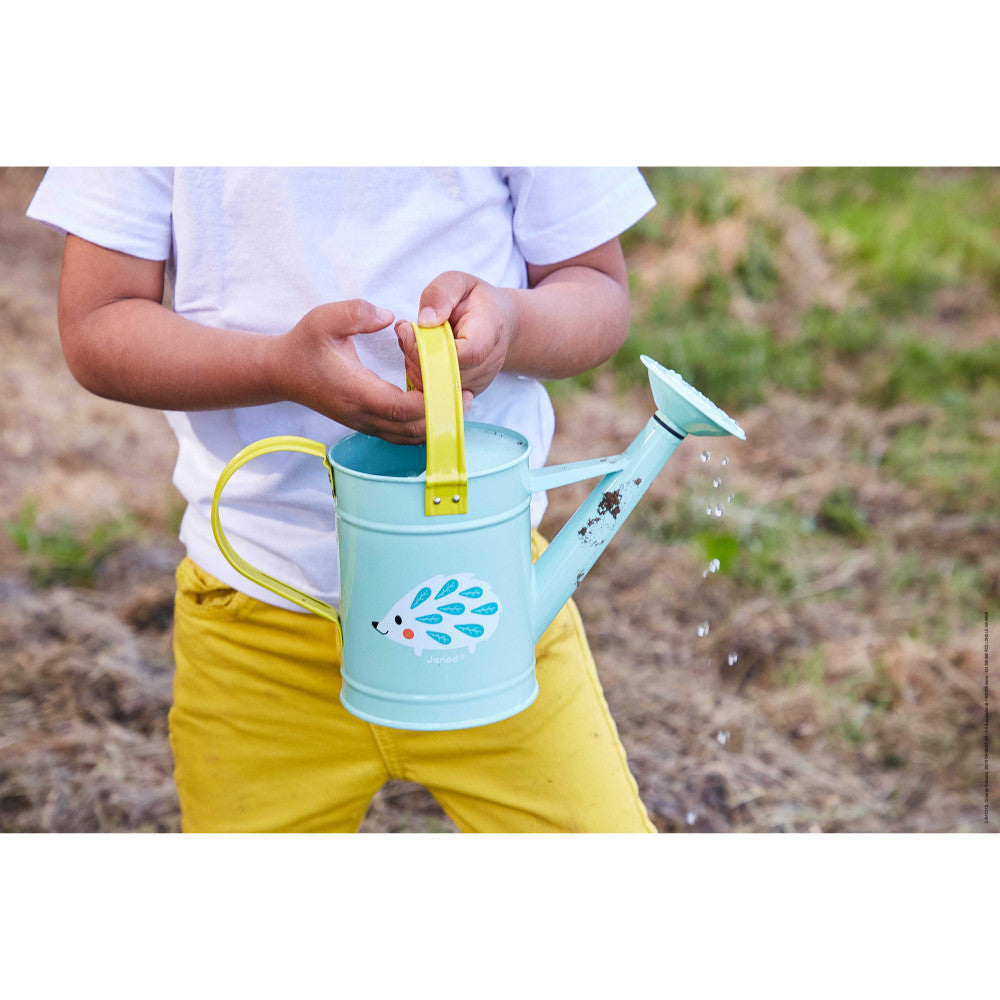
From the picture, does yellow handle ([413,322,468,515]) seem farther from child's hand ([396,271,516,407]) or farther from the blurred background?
the blurred background

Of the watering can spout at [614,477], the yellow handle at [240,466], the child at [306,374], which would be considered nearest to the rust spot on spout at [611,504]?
the watering can spout at [614,477]

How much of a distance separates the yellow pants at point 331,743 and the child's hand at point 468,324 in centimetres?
33

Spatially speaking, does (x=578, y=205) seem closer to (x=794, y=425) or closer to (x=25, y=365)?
(x=794, y=425)

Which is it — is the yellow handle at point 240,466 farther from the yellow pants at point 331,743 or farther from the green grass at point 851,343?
the green grass at point 851,343

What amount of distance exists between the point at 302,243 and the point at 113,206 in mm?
179

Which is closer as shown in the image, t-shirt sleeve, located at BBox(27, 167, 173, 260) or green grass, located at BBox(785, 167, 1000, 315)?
t-shirt sleeve, located at BBox(27, 167, 173, 260)

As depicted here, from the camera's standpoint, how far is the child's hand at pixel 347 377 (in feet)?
2.97

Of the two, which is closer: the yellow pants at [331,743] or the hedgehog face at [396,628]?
the hedgehog face at [396,628]

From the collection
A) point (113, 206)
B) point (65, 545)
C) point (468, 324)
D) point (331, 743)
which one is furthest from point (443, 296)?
point (65, 545)

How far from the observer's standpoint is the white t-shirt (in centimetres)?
107

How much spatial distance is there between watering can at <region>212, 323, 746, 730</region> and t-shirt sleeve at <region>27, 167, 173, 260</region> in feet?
0.89

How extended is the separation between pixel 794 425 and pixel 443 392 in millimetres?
1966

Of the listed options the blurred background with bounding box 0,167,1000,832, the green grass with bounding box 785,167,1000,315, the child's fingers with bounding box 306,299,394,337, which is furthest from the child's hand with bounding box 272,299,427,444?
the green grass with bounding box 785,167,1000,315

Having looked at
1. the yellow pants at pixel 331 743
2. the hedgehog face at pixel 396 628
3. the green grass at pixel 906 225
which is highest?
the hedgehog face at pixel 396 628
